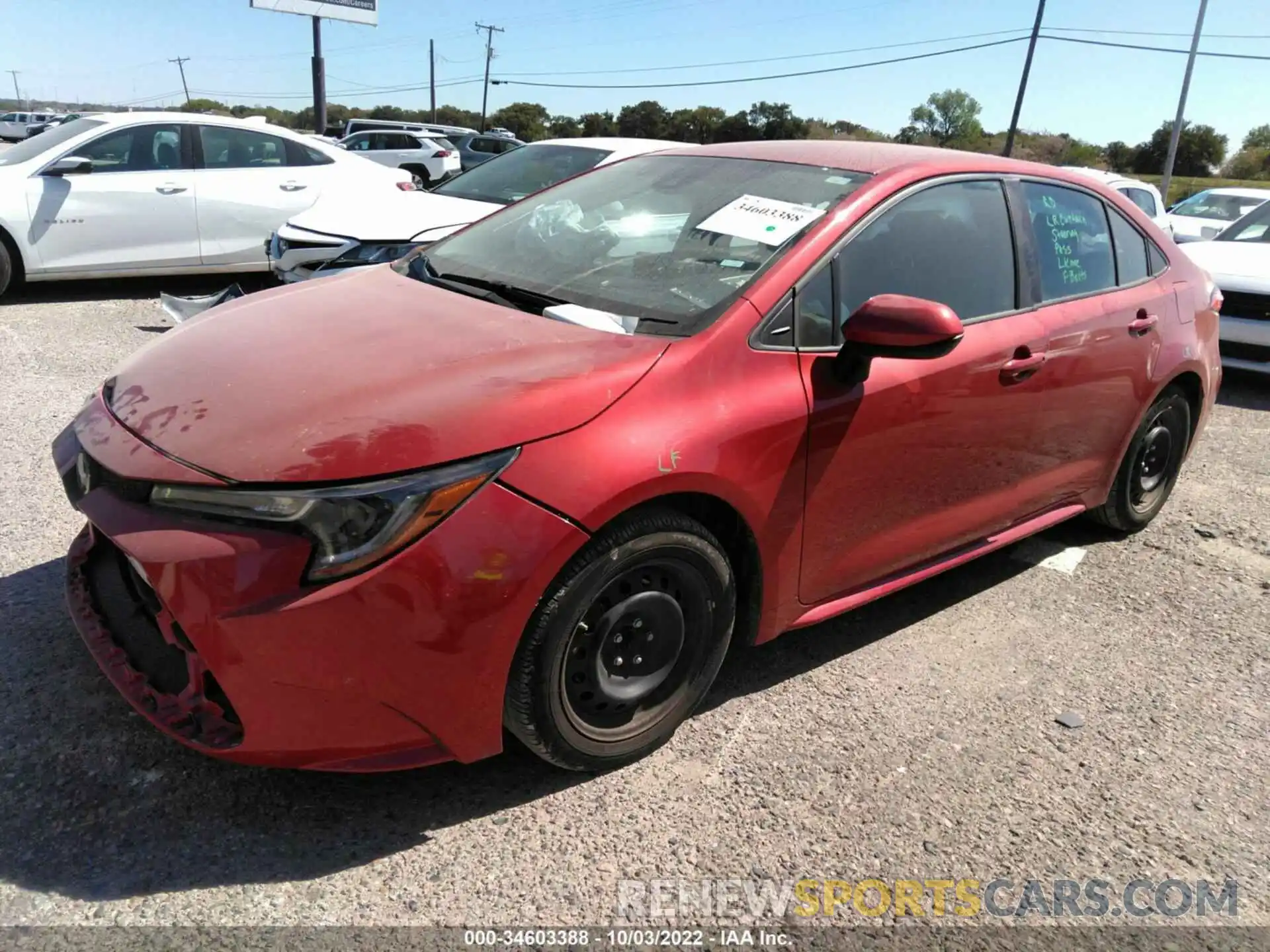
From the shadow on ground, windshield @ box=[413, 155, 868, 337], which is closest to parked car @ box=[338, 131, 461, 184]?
windshield @ box=[413, 155, 868, 337]

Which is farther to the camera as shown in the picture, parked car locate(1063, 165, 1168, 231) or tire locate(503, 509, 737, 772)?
parked car locate(1063, 165, 1168, 231)

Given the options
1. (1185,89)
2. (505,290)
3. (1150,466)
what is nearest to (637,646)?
(505,290)

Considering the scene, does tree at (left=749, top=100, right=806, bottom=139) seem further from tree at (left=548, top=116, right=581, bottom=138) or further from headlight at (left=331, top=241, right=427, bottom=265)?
headlight at (left=331, top=241, right=427, bottom=265)

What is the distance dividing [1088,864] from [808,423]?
1.29 meters

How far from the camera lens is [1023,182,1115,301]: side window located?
3496mm

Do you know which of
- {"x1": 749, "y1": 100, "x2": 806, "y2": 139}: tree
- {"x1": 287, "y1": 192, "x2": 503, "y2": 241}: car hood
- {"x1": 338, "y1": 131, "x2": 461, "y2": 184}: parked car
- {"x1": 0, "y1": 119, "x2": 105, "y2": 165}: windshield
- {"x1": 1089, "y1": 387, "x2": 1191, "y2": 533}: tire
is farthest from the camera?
{"x1": 749, "y1": 100, "x2": 806, "y2": 139}: tree

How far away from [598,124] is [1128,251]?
75232 mm

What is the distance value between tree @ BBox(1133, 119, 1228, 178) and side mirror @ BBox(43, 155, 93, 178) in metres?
72.9

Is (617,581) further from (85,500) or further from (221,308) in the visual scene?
(221,308)

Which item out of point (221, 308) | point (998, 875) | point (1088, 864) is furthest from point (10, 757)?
point (1088, 864)

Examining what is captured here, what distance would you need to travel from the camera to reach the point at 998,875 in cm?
233

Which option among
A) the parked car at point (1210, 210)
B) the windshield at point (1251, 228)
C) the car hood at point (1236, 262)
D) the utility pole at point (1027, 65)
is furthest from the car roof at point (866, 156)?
the utility pole at point (1027, 65)

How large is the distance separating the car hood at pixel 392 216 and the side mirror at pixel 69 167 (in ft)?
6.25

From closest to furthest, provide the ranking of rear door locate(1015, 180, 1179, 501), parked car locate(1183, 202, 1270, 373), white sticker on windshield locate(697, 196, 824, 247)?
white sticker on windshield locate(697, 196, 824, 247)
rear door locate(1015, 180, 1179, 501)
parked car locate(1183, 202, 1270, 373)
